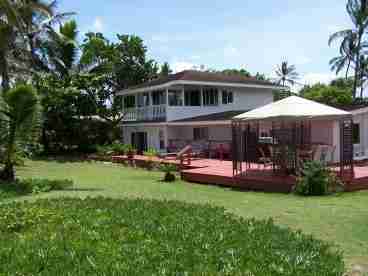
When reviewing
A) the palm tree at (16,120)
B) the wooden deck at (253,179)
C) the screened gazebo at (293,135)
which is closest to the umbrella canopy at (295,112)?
the screened gazebo at (293,135)

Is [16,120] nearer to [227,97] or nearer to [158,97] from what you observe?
[158,97]

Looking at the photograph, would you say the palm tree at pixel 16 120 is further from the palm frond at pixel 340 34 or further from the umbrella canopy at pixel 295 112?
the palm frond at pixel 340 34

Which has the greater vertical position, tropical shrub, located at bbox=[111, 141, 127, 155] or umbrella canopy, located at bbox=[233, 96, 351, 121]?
umbrella canopy, located at bbox=[233, 96, 351, 121]

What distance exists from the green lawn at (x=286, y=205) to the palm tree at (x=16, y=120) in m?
2.41

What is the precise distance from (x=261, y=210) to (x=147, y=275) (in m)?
5.80

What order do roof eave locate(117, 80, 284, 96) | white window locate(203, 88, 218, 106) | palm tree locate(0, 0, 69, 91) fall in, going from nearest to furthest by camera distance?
palm tree locate(0, 0, 69, 91), roof eave locate(117, 80, 284, 96), white window locate(203, 88, 218, 106)

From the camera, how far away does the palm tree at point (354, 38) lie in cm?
4370

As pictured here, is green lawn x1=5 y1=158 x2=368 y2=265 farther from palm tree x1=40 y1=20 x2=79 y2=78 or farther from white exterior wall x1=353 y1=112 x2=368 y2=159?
palm tree x1=40 y1=20 x2=79 y2=78

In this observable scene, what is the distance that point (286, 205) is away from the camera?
12078 mm

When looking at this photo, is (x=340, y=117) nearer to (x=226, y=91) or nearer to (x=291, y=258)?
(x=291, y=258)

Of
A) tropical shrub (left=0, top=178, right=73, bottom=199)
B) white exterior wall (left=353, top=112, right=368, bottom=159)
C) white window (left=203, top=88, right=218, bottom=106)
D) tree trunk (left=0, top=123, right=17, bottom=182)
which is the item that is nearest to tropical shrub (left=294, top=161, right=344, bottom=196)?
tropical shrub (left=0, top=178, right=73, bottom=199)

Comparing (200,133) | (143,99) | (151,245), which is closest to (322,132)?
(200,133)

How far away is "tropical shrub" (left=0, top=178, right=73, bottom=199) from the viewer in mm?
14342

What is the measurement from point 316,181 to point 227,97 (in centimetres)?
2189
